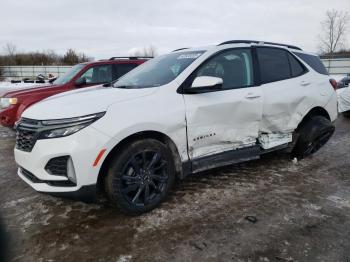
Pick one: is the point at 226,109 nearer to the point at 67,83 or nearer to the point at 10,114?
the point at 67,83

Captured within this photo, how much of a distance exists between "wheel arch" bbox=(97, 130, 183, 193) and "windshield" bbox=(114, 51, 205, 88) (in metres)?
0.60

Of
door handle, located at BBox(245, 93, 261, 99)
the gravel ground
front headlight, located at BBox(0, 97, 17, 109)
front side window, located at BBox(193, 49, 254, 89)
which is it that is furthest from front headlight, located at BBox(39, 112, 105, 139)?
front headlight, located at BBox(0, 97, 17, 109)

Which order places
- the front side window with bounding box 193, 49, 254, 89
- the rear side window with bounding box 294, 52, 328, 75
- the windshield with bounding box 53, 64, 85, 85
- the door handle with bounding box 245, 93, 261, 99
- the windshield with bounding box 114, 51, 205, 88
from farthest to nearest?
the windshield with bounding box 53, 64, 85, 85
the rear side window with bounding box 294, 52, 328, 75
the door handle with bounding box 245, 93, 261, 99
the front side window with bounding box 193, 49, 254, 89
the windshield with bounding box 114, 51, 205, 88

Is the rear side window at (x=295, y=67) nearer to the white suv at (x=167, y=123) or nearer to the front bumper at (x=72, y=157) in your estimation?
the white suv at (x=167, y=123)

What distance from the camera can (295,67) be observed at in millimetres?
4562

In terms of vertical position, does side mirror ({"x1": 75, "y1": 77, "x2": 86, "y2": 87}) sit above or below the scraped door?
above

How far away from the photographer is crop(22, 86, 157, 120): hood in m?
2.90

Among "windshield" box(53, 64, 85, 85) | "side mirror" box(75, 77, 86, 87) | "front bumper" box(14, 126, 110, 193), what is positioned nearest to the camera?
"front bumper" box(14, 126, 110, 193)

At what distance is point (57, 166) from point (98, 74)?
4548mm

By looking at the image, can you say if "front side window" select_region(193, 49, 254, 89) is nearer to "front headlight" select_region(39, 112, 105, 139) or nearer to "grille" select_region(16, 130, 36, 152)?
"front headlight" select_region(39, 112, 105, 139)

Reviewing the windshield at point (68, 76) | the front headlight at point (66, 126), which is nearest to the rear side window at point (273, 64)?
the front headlight at point (66, 126)

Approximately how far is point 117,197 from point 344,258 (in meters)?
1.99

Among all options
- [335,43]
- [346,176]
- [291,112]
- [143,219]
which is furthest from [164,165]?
[335,43]

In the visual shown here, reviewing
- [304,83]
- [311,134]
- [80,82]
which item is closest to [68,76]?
[80,82]
